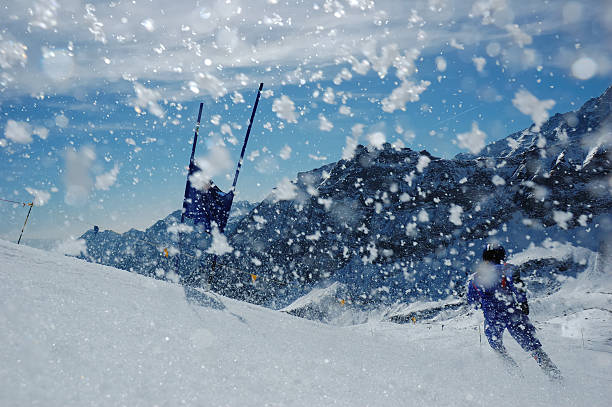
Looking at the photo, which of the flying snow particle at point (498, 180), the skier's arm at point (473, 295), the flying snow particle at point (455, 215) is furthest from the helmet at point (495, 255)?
the flying snow particle at point (498, 180)

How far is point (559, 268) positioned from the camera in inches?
4262

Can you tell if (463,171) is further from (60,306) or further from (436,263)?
(60,306)

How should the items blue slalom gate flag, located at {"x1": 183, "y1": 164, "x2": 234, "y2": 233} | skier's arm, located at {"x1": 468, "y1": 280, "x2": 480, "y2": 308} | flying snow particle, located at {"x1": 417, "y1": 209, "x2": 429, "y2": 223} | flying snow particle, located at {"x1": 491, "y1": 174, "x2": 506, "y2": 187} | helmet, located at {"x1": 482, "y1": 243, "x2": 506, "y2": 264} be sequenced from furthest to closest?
flying snow particle, located at {"x1": 417, "y1": 209, "x2": 429, "y2": 223} < flying snow particle, located at {"x1": 491, "y1": 174, "x2": 506, "y2": 187} < blue slalom gate flag, located at {"x1": 183, "y1": 164, "x2": 234, "y2": 233} < skier's arm, located at {"x1": 468, "y1": 280, "x2": 480, "y2": 308} < helmet, located at {"x1": 482, "y1": 243, "x2": 506, "y2": 264}

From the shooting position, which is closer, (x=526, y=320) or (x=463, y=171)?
(x=526, y=320)

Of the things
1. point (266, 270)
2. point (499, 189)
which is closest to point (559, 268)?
point (499, 189)

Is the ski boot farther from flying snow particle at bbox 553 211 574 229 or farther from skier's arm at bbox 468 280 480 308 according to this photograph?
flying snow particle at bbox 553 211 574 229

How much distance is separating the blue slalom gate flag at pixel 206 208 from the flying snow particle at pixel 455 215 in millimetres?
A: 156577

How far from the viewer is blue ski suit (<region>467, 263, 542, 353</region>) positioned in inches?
189

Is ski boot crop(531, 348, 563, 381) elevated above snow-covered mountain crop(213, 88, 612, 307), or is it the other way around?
snow-covered mountain crop(213, 88, 612, 307)

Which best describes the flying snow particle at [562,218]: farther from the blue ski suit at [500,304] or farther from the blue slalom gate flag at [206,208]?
the blue ski suit at [500,304]

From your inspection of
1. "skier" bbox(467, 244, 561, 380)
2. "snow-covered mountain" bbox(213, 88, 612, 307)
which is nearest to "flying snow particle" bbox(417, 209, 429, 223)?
"snow-covered mountain" bbox(213, 88, 612, 307)

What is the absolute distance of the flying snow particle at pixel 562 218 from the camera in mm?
132375

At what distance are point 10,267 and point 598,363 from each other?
740 cm

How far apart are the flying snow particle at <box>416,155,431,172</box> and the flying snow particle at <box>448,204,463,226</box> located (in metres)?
27.0
